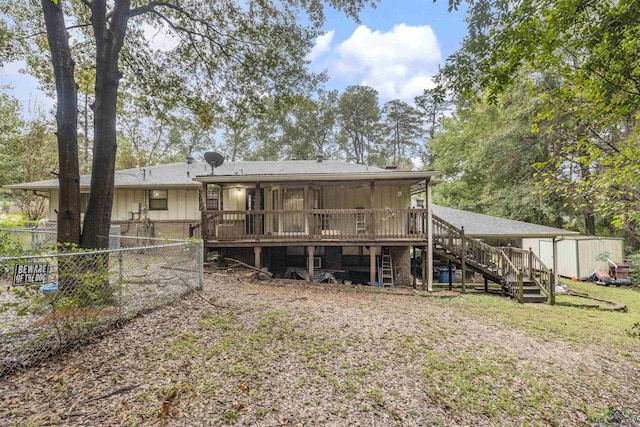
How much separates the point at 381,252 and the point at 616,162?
797cm

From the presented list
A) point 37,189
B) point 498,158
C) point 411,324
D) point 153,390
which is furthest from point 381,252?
point 37,189

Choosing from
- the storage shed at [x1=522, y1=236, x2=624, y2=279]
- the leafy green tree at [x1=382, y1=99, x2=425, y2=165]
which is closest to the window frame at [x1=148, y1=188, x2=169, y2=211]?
the storage shed at [x1=522, y1=236, x2=624, y2=279]

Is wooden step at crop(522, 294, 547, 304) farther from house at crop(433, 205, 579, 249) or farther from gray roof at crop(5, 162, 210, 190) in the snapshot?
gray roof at crop(5, 162, 210, 190)

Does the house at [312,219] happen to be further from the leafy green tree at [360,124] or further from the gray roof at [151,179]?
the leafy green tree at [360,124]

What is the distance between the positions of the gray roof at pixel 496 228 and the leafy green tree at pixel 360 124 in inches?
629

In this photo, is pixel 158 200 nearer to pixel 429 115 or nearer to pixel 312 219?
pixel 312 219

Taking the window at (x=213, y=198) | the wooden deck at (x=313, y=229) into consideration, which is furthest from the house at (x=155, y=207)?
the wooden deck at (x=313, y=229)

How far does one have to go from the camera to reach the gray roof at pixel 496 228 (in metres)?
12.2

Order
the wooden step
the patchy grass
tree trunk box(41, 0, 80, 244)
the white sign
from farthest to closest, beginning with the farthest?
1. the wooden step
2. the patchy grass
3. tree trunk box(41, 0, 80, 244)
4. the white sign

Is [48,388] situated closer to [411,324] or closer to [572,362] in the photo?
[411,324]

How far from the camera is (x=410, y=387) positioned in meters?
3.51

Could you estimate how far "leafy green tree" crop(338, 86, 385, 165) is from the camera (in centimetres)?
2902

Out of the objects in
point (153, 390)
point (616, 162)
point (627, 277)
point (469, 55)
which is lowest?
point (627, 277)

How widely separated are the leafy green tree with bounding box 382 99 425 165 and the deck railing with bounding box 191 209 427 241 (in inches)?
809
